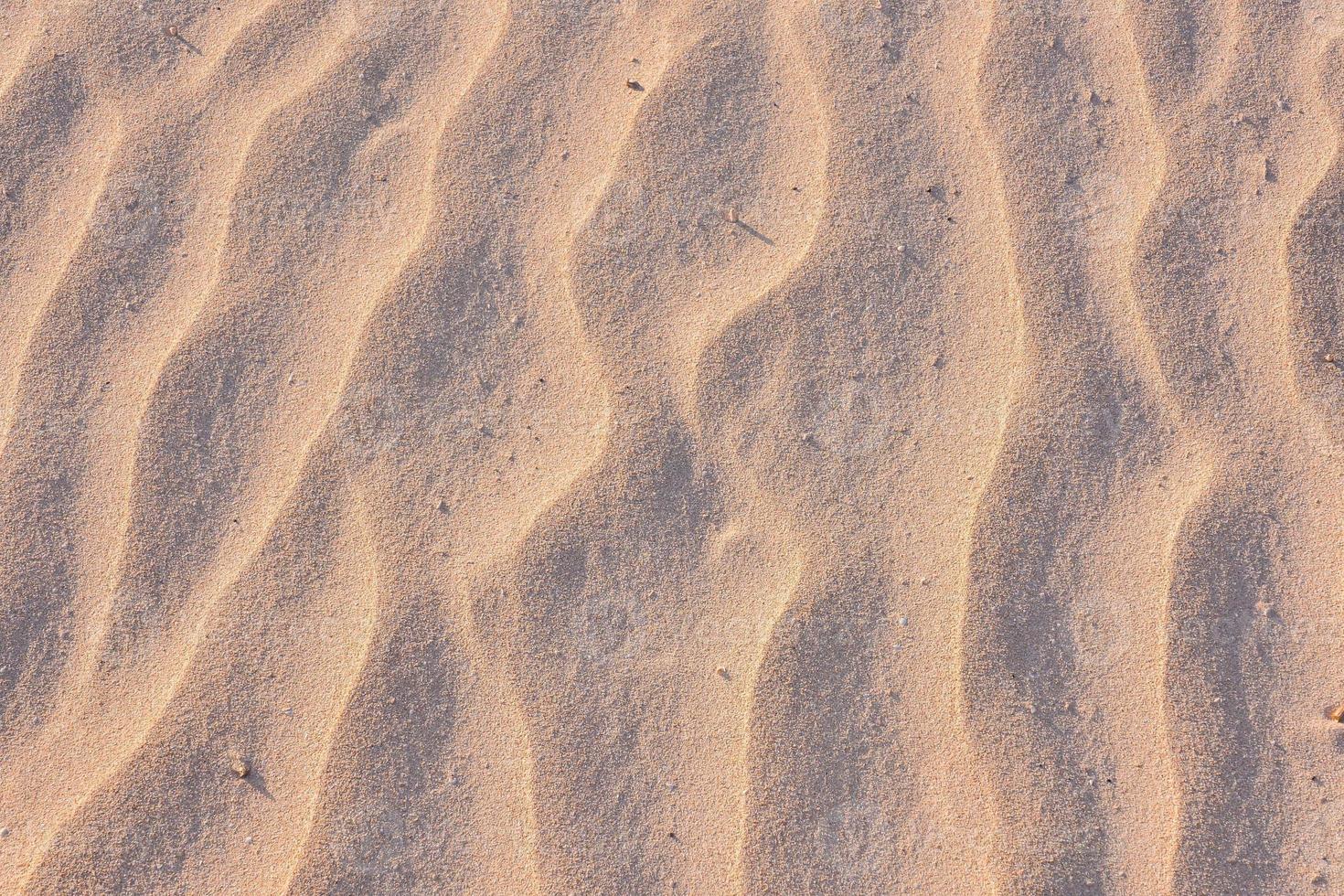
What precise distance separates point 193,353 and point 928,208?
1.25m

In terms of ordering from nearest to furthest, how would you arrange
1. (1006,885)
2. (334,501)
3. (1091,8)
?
(1006,885) < (334,501) < (1091,8)

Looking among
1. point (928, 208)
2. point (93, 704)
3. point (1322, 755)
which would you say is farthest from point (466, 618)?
point (1322, 755)

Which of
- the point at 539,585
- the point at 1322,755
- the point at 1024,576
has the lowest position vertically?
the point at 1322,755

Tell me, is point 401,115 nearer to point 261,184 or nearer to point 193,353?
point 261,184

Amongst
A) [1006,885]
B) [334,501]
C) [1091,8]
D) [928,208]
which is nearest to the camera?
[1006,885]

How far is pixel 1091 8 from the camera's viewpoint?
1.78 meters

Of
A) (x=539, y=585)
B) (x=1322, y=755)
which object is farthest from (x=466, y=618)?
(x=1322, y=755)

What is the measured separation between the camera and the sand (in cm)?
143

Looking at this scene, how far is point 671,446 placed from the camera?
5.08 ft

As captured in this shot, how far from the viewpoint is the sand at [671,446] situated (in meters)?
1.43

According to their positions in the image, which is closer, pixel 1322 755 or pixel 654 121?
pixel 1322 755

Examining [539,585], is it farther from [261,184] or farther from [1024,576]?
[261,184]

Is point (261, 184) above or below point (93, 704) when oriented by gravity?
above

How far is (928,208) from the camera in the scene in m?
1.67
